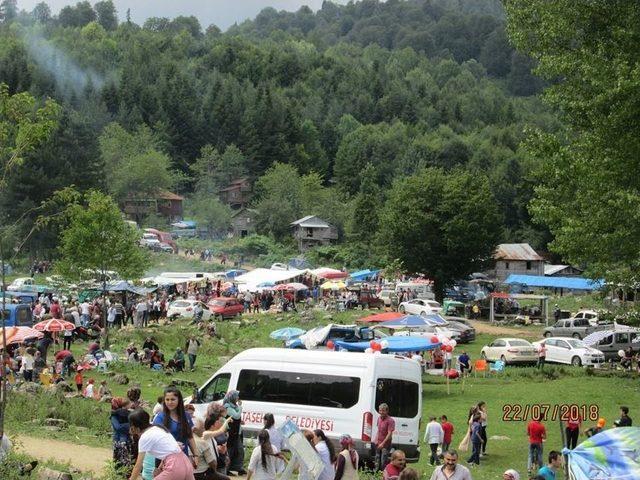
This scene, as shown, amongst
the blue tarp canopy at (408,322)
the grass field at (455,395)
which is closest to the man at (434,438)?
the grass field at (455,395)

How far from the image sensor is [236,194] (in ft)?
407

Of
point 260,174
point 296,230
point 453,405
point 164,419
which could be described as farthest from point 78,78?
point 164,419

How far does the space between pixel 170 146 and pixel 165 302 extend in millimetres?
92764

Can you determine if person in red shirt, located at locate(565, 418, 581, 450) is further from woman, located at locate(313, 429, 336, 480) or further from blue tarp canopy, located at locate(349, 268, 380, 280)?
blue tarp canopy, located at locate(349, 268, 380, 280)

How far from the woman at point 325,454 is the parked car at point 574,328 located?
29.9 meters

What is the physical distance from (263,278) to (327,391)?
126ft

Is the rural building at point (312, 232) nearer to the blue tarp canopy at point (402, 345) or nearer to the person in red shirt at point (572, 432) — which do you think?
the blue tarp canopy at point (402, 345)

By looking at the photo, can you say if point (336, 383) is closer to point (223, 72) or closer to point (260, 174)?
point (260, 174)

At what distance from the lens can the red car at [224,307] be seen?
46531 millimetres

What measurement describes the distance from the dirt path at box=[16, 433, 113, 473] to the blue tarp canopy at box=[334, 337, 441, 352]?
13.4m

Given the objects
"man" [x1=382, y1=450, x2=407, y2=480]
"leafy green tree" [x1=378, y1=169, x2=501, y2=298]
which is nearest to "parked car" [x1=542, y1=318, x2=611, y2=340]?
"leafy green tree" [x1=378, y1=169, x2=501, y2=298]

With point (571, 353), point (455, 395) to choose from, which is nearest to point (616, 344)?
point (571, 353)

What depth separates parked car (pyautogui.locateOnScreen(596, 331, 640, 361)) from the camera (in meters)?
36.0

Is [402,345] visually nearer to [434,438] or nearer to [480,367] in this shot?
[480,367]
